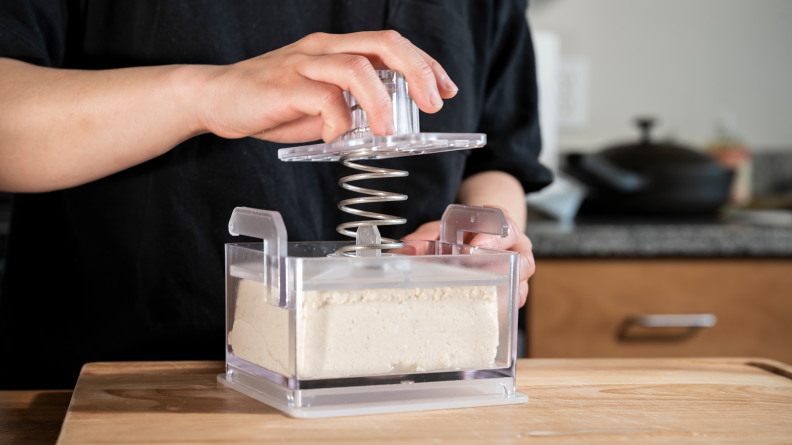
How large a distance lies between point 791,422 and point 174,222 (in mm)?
632

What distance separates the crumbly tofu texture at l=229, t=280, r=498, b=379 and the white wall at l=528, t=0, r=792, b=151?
66.6 inches

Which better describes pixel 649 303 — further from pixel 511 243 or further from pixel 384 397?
pixel 384 397

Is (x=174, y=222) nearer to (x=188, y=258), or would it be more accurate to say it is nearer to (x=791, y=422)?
(x=188, y=258)

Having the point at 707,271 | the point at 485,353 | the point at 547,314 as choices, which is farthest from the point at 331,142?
the point at 707,271

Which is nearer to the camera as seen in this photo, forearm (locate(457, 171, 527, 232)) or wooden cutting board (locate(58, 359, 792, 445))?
wooden cutting board (locate(58, 359, 792, 445))

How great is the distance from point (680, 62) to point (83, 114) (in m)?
1.91

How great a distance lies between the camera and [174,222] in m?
0.78

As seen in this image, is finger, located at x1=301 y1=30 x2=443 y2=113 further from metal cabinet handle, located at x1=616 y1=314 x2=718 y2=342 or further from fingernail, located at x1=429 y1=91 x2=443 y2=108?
metal cabinet handle, located at x1=616 y1=314 x2=718 y2=342

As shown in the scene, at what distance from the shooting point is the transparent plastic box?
1.52ft

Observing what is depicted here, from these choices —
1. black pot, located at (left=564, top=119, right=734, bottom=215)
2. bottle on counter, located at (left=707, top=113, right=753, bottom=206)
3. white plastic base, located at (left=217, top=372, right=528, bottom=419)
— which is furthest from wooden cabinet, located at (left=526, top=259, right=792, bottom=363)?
white plastic base, located at (left=217, top=372, right=528, bottom=419)

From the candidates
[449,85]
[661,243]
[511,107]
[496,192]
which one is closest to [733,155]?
[661,243]

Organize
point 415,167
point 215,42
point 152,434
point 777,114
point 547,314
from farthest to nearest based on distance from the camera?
point 777,114
point 547,314
point 415,167
point 215,42
point 152,434

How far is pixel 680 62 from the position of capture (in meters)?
2.09

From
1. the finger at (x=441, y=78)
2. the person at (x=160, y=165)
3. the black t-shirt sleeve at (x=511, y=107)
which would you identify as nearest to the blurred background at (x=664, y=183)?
the black t-shirt sleeve at (x=511, y=107)
